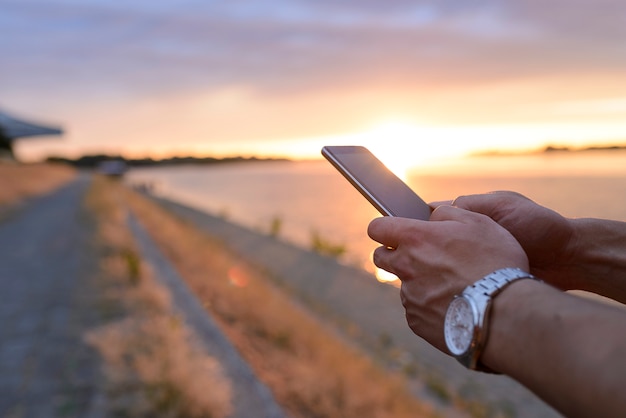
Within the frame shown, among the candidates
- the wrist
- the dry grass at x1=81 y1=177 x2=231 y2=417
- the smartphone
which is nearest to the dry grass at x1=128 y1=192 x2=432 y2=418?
the dry grass at x1=81 y1=177 x2=231 y2=417

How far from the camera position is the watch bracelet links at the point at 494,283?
125 centimetres

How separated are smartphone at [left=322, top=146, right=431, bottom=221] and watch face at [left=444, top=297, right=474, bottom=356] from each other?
37 centimetres

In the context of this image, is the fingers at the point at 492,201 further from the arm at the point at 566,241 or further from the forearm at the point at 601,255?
the forearm at the point at 601,255

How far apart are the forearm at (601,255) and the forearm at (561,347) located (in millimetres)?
722

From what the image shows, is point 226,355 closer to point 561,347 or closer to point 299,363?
point 299,363

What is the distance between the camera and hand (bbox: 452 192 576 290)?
5.85 feet

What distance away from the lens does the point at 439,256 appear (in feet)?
4.62

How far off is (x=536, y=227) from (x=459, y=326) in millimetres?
643

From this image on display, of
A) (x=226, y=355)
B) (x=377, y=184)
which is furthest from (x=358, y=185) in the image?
(x=226, y=355)

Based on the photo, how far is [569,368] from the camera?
3.43 feet

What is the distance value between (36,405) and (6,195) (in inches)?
577

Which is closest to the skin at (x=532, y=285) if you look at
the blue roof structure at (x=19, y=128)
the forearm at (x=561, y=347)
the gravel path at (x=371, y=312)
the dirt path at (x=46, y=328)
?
the forearm at (x=561, y=347)

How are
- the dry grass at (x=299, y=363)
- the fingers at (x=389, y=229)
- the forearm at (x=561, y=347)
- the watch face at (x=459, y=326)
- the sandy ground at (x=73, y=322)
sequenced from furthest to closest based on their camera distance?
the dry grass at (x=299, y=363), the sandy ground at (x=73, y=322), the fingers at (x=389, y=229), the watch face at (x=459, y=326), the forearm at (x=561, y=347)

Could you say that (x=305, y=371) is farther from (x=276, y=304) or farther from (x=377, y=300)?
(x=377, y=300)
